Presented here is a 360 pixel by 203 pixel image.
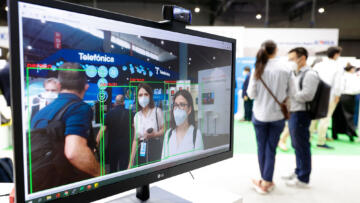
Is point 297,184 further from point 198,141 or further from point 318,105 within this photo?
point 198,141

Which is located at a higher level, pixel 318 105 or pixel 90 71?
pixel 90 71

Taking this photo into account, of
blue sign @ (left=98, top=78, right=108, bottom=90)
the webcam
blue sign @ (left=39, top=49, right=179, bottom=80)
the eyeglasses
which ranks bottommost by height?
the eyeglasses

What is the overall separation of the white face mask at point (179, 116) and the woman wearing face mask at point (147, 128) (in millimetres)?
60

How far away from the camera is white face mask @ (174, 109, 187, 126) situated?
Result: 2.71ft

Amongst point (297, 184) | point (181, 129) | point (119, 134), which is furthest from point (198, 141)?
point (297, 184)

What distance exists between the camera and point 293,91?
242cm

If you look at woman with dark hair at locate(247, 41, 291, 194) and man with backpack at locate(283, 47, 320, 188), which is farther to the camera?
man with backpack at locate(283, 47, 320, 188)

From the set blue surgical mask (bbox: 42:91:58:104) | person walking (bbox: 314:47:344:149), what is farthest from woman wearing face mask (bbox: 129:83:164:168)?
person walking (bbox: 314:47:344:149)

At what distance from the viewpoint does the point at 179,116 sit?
0.83m

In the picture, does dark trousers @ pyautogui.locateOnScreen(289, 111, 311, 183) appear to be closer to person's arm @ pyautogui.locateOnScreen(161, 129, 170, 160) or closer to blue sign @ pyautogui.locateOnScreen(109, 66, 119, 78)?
person's arm @ pyautogui.locateOnScreen(161, 129, 170, 160)

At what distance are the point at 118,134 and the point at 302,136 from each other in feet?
7.68

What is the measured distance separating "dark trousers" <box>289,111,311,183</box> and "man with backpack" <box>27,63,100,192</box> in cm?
237

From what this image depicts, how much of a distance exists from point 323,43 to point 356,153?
3.54 m

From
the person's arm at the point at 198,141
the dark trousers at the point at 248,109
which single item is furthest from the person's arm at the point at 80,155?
the dark trousers at the point at 248,109
